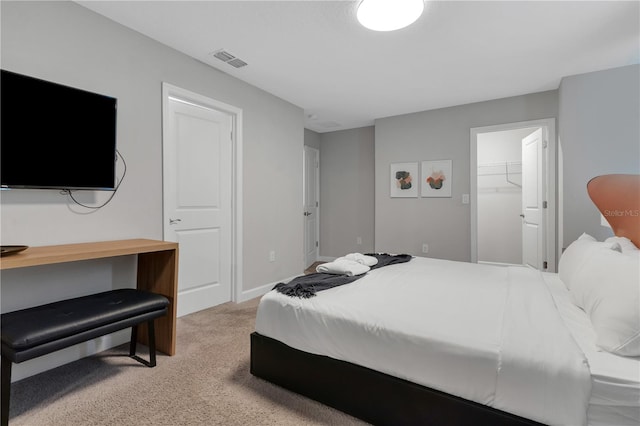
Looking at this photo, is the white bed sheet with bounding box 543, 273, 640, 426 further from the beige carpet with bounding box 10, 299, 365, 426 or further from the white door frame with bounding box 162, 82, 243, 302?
the white door frame with bounding box 162, 82, 243, 302

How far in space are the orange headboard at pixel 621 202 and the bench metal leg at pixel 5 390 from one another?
3386mm

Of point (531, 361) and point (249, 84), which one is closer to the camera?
point (531, 361)

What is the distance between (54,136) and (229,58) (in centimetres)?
160

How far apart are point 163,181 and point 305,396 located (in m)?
2.05

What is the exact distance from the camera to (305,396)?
5.43 feet

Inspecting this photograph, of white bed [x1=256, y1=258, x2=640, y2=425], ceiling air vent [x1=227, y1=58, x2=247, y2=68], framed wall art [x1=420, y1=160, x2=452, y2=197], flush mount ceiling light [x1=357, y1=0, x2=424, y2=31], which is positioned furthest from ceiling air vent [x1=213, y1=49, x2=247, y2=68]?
framed wall art [x1=420, y1=160, x2=452, y2=197]

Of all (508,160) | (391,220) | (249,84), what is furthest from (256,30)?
(508,160)

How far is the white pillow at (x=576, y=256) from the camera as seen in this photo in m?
1.74

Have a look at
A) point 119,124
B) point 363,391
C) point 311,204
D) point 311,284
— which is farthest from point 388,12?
point 311,204

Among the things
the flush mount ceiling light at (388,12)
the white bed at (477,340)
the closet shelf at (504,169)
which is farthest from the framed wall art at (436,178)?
the flush mount ceiling light at (388,12)

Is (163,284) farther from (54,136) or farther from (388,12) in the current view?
(388,12)

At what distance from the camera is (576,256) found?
1.90 meters

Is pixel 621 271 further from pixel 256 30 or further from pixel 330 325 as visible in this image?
pixel 256 30

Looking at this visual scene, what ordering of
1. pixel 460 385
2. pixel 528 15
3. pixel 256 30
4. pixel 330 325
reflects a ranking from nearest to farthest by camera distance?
pixel 460 385, pixel 330 325, pixel 528 15, pixel 256 30
